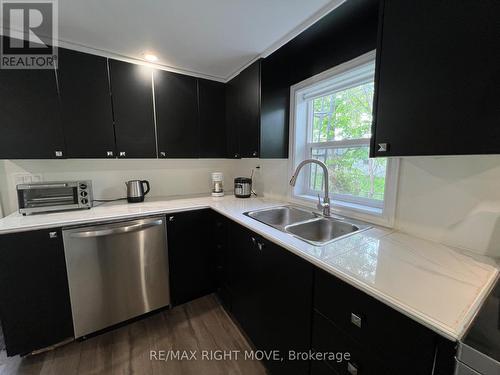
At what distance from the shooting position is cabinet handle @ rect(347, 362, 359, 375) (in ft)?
2.44

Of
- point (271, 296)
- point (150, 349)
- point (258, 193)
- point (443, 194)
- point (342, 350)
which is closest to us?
point (342, 350)

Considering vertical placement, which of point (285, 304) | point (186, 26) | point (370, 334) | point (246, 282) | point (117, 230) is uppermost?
point (186, 26)

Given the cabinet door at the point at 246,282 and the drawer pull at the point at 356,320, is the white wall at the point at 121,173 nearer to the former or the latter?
the cabinet door at the point at 246,282

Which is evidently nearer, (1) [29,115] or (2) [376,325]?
(2) [376,325]

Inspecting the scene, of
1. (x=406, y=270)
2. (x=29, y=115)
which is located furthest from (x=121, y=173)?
(x=406, y=270)

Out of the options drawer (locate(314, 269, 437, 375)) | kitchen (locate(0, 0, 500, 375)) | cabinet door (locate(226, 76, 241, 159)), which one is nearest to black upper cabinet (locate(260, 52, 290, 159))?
kitchen (locate(0, 0, 500, 375))

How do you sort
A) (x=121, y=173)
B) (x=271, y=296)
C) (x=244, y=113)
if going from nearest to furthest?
(x=271, y=296) → (x=244, y=113) → (x=121, y=173)

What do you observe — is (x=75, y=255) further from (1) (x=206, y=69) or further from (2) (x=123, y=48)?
(1) (x=206, y=69)

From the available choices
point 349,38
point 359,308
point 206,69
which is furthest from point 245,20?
point 359,308

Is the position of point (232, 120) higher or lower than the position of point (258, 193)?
higher

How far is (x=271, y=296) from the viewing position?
119 centimetres

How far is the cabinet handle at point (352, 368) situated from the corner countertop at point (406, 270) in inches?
12.7

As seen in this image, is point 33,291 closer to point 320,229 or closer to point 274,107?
point 320,229

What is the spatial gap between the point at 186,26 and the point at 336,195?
5.45 feet
